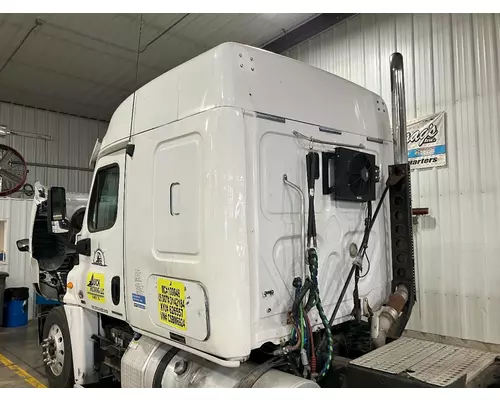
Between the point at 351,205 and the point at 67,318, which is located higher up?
the point at 351,205

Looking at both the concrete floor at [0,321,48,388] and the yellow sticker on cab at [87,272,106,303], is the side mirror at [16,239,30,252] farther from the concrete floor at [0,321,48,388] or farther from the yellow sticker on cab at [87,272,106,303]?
the yellow sticker on cab at [87,272,106,303]

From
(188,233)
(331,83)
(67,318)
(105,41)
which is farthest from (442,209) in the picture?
(105,41)

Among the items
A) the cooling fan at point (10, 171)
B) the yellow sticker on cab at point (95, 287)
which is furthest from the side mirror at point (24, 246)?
the cooling fan at point (10, 171)

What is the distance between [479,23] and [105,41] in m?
5.40

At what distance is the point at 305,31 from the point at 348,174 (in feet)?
14.9

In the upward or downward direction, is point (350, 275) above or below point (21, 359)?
above

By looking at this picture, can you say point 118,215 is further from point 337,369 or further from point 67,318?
point 337,369

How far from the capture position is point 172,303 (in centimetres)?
229

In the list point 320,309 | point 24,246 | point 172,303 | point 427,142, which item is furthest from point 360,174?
point 24,246

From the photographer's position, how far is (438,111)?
16.0ft

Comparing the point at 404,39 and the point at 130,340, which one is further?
the point at 404,39

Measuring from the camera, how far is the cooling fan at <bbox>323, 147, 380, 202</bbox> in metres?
2.52

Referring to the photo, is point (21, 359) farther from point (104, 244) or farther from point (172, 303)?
point (172, 303)

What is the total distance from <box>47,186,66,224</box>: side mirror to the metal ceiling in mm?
3671
